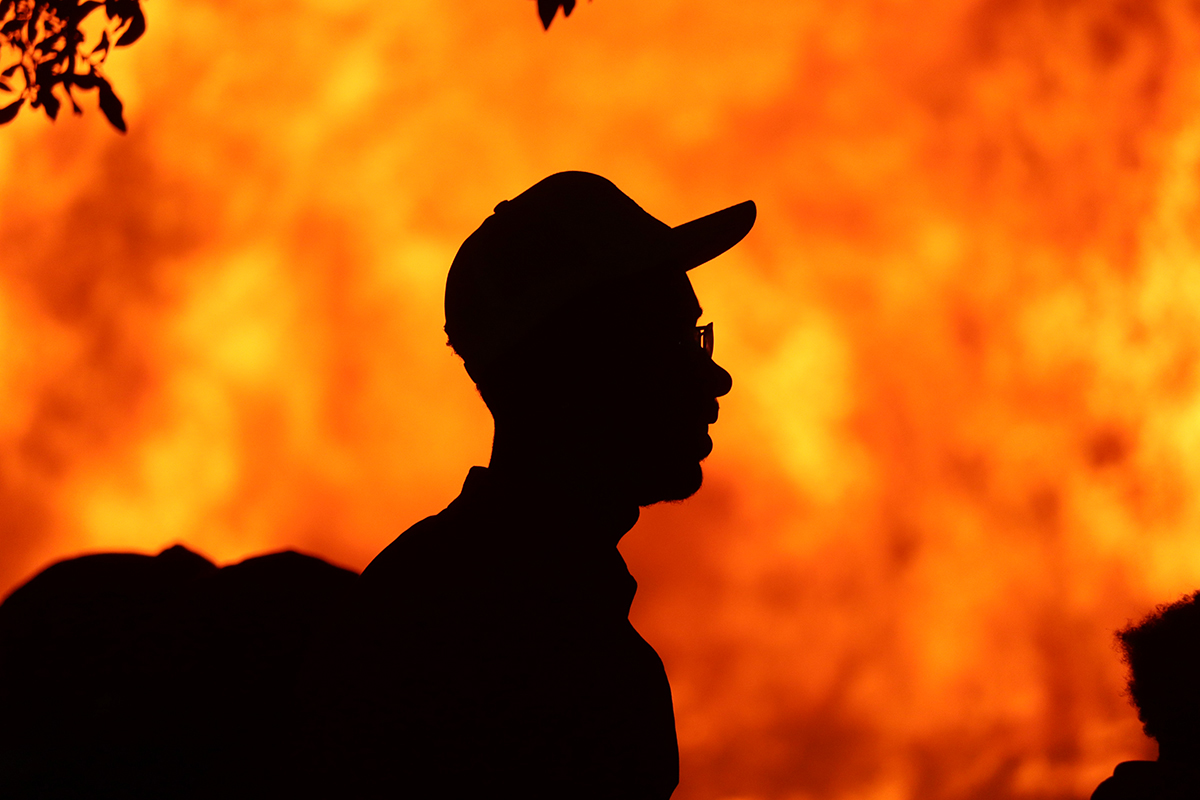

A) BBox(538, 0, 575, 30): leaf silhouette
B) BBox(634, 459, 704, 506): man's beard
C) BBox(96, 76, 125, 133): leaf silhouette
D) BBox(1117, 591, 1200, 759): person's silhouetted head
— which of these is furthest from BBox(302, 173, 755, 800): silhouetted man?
BBox(1117, 591, 1200, 759): person's silhouetted head

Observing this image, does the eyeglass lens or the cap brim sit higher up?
the cap brim

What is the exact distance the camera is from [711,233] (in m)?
2.68

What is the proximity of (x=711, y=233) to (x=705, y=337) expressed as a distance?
10.8 inches

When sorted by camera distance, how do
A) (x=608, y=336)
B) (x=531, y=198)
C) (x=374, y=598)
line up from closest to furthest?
(x=374, y=598)
(x=608, y=336)
(x=531, y=198)

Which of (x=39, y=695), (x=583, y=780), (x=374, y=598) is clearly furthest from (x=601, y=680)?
(x=39, y=695)

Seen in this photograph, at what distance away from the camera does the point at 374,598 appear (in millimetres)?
2264

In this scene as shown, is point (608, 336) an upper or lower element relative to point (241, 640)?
upper

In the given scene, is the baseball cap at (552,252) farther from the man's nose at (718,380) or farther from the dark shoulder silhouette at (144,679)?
the dark shoulder silhouette at (144,679)

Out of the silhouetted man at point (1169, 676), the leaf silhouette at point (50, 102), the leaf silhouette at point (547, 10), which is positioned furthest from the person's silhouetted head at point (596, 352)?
the silhouetted man at point (1169, 676)

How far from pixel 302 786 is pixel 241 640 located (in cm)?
32

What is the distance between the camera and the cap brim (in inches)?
104

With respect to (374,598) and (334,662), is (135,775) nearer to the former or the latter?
(334,662)

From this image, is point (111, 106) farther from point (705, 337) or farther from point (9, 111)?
point (705, 337)

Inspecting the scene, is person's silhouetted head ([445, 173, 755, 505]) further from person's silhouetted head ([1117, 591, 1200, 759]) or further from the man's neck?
person's silhouetted head ([1117, 591, 1200, 759])
